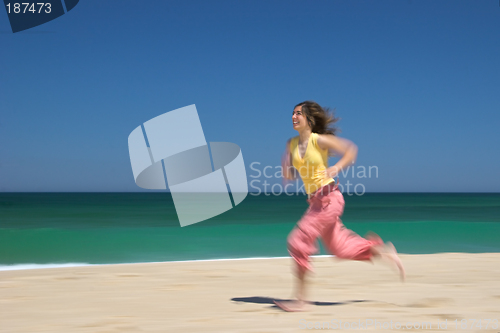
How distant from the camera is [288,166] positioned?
3695 millimetres

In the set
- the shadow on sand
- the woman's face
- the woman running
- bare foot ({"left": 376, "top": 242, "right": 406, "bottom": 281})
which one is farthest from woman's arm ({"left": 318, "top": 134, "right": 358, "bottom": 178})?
the shadow on sand

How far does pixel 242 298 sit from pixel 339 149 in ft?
5.64

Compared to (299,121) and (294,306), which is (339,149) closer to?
(299,121)

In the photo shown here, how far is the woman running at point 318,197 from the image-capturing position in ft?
11.4

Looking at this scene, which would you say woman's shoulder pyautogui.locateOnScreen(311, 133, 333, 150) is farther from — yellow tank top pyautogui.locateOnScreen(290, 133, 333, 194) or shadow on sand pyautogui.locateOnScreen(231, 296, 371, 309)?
shadow on sand pyautogui.locateOnScreen(231, 296, 371, 309)

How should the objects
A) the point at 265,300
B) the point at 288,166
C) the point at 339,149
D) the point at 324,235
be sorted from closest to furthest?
the point at 339,149 → the point at 324,235 → the point at 288,166 → the point at 265,300

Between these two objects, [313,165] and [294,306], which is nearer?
[313,165]

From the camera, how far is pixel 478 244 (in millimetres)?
11508

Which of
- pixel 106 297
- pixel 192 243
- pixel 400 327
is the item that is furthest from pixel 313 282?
pixel 192 243

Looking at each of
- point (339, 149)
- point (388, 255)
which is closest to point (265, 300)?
point (388, 255)

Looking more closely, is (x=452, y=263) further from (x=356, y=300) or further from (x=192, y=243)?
(x=192, y=243)

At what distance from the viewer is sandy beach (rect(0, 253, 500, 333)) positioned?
3209 millimetres

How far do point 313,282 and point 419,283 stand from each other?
3.75 ft

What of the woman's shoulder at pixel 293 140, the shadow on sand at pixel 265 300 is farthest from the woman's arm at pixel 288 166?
the shadow on sand at pixel 265 300
